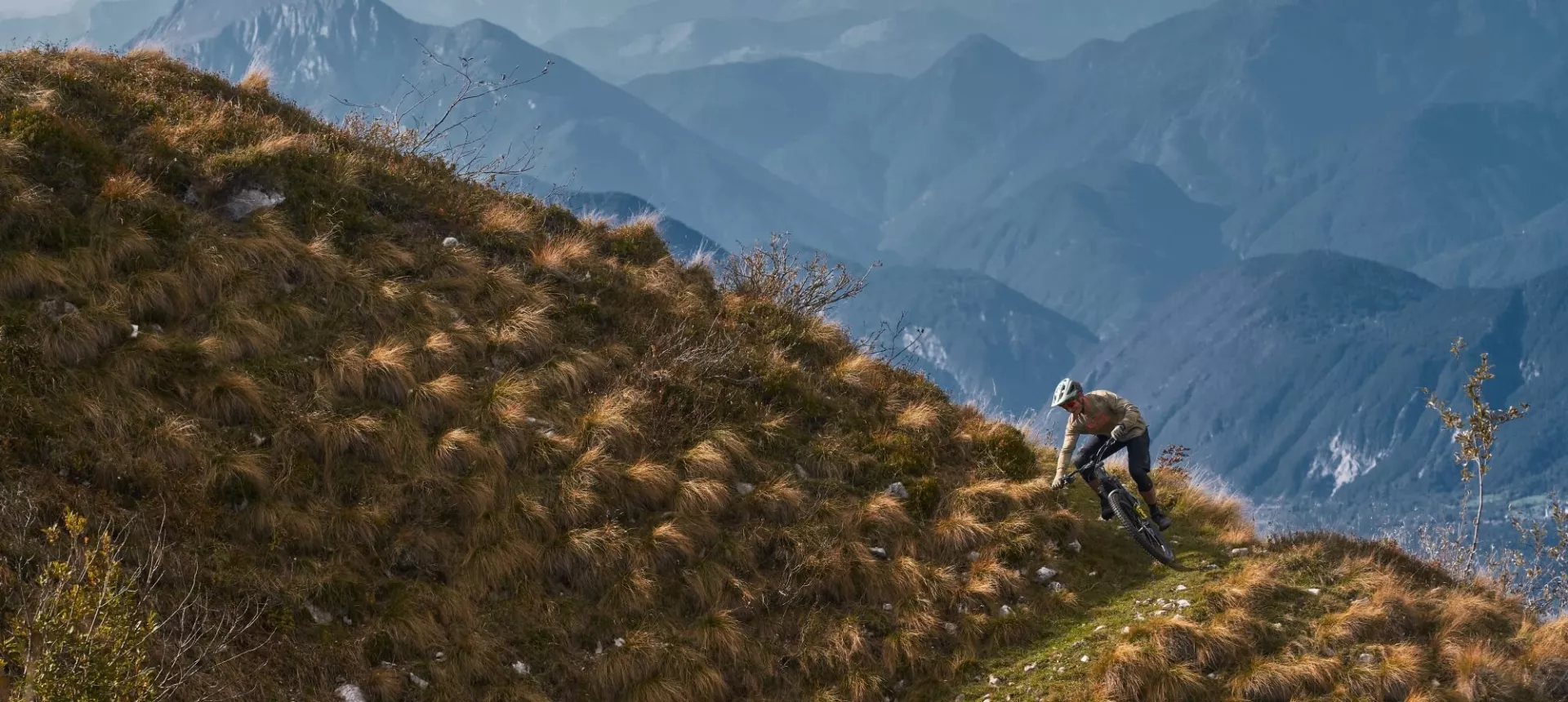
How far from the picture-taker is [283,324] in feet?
46.1

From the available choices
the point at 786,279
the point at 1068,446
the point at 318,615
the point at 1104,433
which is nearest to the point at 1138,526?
the point at 1104,433

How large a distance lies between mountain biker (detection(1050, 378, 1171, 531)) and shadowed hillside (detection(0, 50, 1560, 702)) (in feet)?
3.09

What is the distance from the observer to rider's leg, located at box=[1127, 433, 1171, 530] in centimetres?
1459

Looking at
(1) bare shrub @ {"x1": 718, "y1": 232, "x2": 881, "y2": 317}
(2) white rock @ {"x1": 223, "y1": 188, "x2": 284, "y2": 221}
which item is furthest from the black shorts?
(2) white rock @ {"x1": 223, "y1": 188, "x2": 284, "y2": 221}

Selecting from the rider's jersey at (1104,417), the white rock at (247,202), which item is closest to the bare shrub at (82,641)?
the white rock at (247,202)

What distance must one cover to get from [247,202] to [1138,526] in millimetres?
13394

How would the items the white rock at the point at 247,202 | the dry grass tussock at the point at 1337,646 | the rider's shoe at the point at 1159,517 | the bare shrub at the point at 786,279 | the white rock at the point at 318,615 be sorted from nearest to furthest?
the white rock at the point at 318,615
the dry grass tussock at the point at 1337,646
the rider's shoe at the point at 1159,517
the white rock at the point at 247,202
the bare shrub at the point at 786,279

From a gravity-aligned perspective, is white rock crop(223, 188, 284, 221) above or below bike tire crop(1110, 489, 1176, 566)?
above

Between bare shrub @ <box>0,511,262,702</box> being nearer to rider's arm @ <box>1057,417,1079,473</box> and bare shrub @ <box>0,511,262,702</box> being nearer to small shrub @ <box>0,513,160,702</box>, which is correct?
small shrub @ <box>0,513,160,702</box>

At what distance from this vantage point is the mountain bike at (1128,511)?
570 inches

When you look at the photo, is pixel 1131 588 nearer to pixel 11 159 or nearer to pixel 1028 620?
pixel 1028 620

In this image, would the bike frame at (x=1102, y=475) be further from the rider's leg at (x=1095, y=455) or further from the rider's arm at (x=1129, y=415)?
the rider's arm at (x=1129, y=415)

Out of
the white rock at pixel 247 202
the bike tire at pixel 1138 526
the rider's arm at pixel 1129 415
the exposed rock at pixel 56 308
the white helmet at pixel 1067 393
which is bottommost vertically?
the bike tire at pixel 1138 526

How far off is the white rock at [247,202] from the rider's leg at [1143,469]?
502 inches
